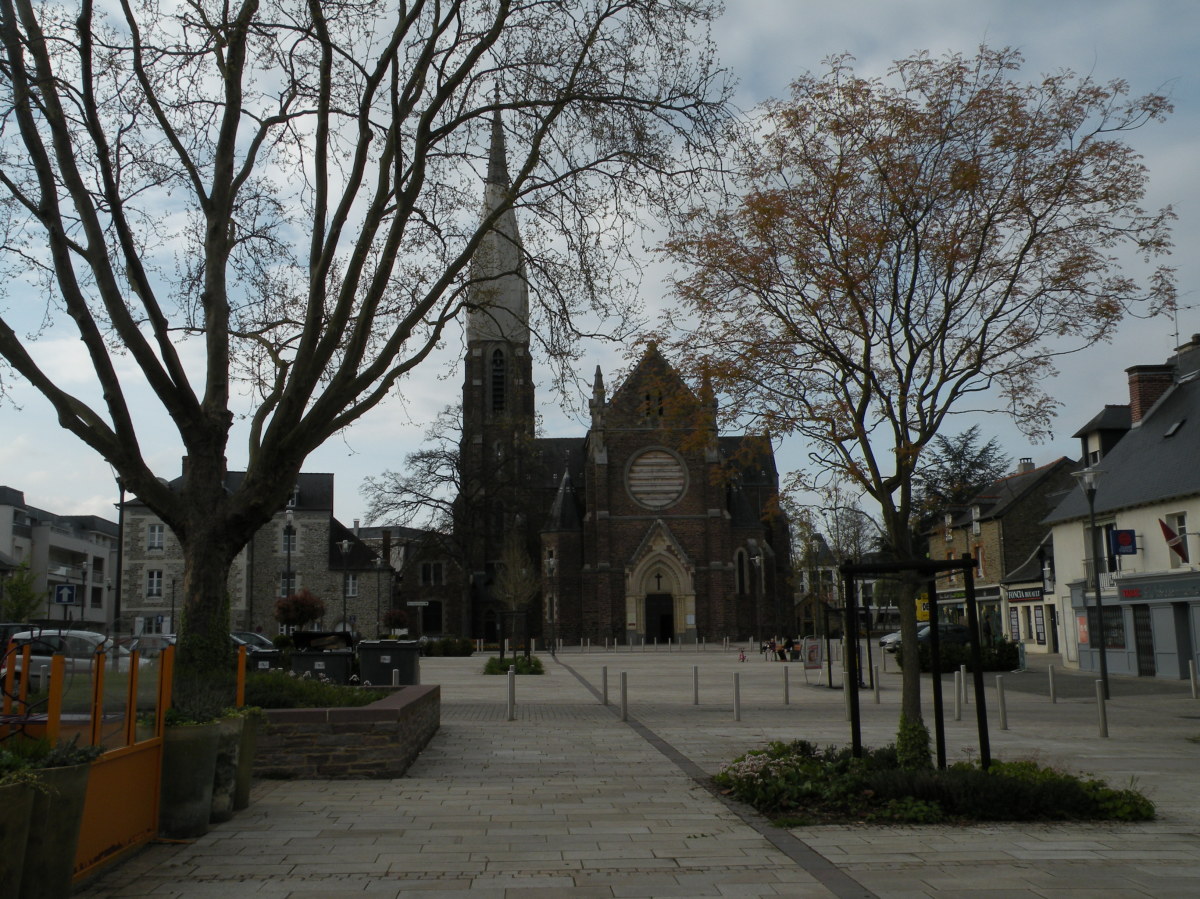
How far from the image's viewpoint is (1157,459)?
30.0m

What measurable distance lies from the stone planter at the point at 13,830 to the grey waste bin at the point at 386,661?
50.3ft

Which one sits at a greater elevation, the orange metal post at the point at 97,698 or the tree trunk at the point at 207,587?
the tree trunk at the point at 207,587

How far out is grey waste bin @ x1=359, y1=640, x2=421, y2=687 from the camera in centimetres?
2016

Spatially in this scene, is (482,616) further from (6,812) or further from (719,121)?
(6,812)

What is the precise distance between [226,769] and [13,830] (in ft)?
13.3

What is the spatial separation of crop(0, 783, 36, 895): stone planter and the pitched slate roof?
27789 mm

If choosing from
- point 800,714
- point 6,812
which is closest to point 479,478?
point 800,714

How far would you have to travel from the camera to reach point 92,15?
1125 cm

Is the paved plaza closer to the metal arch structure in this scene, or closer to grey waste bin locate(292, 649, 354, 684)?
the metal arch structure

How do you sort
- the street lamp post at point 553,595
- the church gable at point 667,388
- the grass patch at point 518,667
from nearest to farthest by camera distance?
the church gable at point 667,388, the grass patch at point 518,667, the street lamp post at point 553,595

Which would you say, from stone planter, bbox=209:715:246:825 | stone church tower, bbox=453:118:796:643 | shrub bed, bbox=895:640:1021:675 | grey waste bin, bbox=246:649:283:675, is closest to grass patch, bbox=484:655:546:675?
grey waste bin, bbox=246:649:283:675

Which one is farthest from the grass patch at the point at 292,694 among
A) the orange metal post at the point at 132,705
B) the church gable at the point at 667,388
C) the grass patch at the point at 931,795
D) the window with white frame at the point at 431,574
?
the window with white frame at the point at 431,574

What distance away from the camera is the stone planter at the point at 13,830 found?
15.6 feet

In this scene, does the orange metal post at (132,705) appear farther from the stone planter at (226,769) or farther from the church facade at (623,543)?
the church facade at (623,543)
